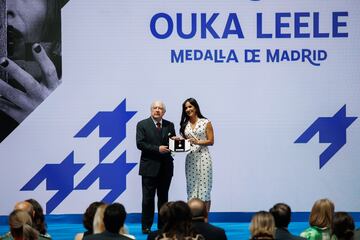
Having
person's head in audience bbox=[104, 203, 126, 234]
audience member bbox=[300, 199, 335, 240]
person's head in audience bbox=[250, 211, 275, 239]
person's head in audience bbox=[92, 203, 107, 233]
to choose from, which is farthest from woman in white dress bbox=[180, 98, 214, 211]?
person's head in audience bbox=[250, 211, 275, 239]

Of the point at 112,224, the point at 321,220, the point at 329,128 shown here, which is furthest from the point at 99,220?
the point at 329,128

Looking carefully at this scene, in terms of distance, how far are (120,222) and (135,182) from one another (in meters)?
4.52

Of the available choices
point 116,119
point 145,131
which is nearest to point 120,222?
point 145,131

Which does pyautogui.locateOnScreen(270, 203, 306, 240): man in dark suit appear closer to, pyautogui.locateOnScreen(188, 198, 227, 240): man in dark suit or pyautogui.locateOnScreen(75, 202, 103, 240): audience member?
A: pyautogui.locateOnScreen(188, 198, 227, 240): man in dark suit

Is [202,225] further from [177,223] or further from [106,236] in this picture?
[106,236]

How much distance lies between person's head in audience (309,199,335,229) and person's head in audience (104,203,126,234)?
117cm

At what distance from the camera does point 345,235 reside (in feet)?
17.1

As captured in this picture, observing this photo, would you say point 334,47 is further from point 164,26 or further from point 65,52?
point 65,52

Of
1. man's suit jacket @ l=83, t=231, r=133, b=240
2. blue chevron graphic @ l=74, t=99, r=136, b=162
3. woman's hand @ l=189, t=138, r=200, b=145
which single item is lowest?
man's suit jacket @ l=83, t=231, r=133, b=240

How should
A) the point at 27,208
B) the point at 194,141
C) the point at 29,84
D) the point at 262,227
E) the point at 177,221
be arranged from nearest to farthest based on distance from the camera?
the point at 262,227 < the point at 177,221 < the point at 27,208 < the point at 194,141 < the point at 29,84

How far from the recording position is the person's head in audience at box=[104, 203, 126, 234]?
520 centimetres

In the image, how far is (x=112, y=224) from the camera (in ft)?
17.1

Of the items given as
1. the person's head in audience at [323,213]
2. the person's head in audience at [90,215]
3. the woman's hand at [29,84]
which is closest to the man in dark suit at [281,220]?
the person's head in audience at [323,213]

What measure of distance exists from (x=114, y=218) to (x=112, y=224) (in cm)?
4
